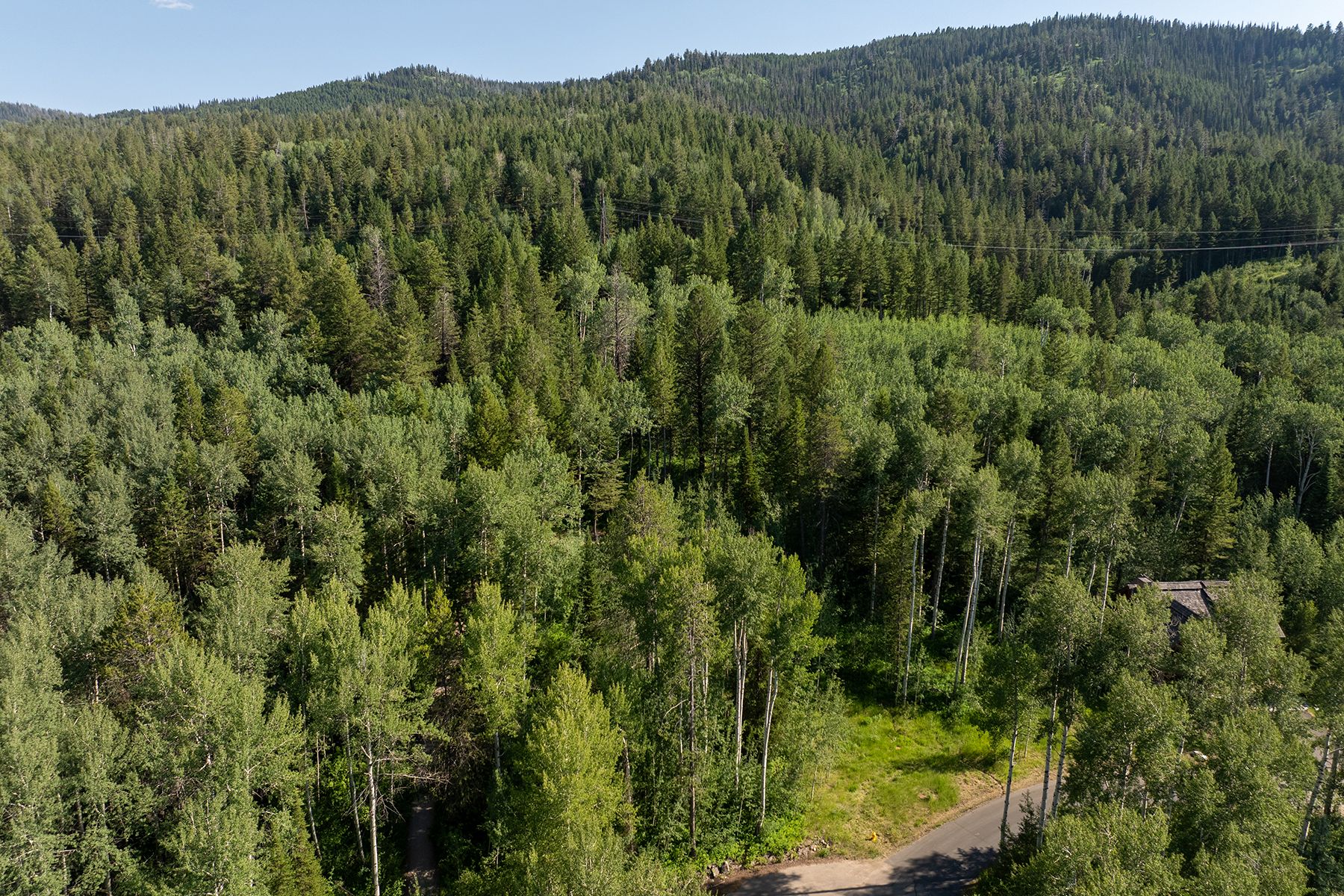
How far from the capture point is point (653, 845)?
39594 millimetres

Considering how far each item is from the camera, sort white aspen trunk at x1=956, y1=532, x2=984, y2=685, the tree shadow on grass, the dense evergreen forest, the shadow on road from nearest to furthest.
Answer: the dense evergreen forest
the shadow on road
the tree shadow on grass
white aspen trunk at x1=956, y1=532, x2=984, y2=685

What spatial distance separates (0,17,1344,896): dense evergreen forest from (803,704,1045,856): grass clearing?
1588 mm

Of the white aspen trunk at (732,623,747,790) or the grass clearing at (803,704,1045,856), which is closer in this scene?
the white aspen trunk at (732,623,747,790)

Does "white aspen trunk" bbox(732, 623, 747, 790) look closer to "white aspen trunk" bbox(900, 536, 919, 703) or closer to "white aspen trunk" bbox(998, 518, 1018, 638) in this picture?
"white aspen trunk" bbox(900, 536, 919, 703)

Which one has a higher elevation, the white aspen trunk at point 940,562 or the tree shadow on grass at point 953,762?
the white aspen trunk at point 940,562

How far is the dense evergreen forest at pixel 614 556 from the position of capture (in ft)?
101

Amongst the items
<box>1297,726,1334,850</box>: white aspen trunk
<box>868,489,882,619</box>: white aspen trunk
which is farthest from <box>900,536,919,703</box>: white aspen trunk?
<box>1297,726,1334,850</box>: white aspen trunk

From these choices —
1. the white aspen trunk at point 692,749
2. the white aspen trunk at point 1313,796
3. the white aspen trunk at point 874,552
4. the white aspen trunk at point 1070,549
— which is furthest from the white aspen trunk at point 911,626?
the white aspen trunk at point 1313,796

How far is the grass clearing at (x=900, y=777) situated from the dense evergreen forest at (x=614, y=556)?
5.21 feet

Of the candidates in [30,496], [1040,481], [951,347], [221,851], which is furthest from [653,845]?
[951,347]

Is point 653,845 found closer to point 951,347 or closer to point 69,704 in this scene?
point 69,704

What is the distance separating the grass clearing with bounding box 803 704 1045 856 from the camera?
1681 inches

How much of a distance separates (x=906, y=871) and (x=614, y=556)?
23.5 meters

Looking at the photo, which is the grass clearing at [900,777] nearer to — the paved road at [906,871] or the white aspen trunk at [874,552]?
the paved road at [906,871]
